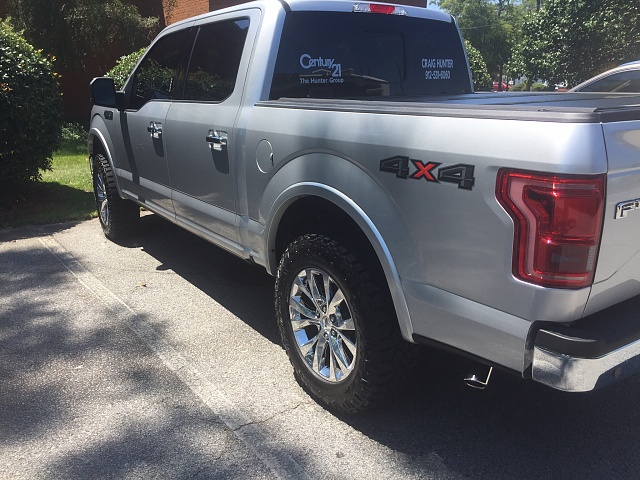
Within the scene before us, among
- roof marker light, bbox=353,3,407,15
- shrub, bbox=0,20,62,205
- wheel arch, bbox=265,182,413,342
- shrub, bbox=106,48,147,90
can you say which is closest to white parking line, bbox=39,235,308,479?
Answer: wheel arch, bbox=265,182,413,342

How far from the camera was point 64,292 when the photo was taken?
4.78m

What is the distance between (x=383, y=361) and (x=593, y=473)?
1.02m

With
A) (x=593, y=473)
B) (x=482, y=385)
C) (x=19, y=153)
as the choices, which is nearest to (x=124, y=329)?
(x=482, y=385)

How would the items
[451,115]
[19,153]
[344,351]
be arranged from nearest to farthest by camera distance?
[451,115], [344,351], [19,153]

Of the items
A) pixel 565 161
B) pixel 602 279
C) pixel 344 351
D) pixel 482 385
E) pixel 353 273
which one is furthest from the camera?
pixel 344 351

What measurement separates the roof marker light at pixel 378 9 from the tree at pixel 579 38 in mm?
19935

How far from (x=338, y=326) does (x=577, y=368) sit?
1.21 meters

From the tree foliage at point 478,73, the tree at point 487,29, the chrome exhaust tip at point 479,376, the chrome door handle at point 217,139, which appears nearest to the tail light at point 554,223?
the chrome exhaust tip at point 479,376

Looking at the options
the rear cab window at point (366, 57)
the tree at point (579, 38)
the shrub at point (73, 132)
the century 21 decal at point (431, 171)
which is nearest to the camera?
the century 21 decal at point (431, 171)

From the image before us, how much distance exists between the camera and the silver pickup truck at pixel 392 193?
6.57ft

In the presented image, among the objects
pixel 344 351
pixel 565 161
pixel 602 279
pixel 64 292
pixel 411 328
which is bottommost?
pixel 64 292

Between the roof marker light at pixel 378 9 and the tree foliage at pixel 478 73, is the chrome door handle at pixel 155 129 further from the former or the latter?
the tree foliage at pixel 478 73

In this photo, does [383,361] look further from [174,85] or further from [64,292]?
[64,292]

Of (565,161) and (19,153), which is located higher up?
(565,161)
